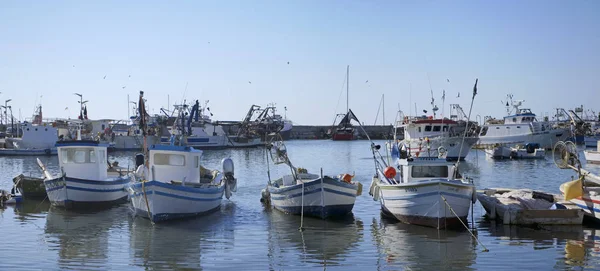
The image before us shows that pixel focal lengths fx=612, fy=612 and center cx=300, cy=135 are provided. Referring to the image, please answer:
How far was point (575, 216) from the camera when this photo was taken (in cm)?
A: 1875

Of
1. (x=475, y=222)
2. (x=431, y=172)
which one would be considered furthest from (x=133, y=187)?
(x=475, y=222)

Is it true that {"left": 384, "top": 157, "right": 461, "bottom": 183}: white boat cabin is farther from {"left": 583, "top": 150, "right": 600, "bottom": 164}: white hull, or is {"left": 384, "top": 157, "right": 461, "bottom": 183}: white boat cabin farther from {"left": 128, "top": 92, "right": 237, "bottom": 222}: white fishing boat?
{"left": 583, "top": 150, "right": 600, "bottom": 164}: white hull

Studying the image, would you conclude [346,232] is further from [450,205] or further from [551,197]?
[551,197]

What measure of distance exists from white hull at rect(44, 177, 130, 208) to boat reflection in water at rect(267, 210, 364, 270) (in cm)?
737

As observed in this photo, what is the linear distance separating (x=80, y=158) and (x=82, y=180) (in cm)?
140

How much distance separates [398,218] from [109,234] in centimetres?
938

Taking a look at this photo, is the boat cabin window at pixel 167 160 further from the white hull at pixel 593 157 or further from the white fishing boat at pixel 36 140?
the white fishing boat at pixel 36 140

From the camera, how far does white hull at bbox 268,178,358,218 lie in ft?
68.8

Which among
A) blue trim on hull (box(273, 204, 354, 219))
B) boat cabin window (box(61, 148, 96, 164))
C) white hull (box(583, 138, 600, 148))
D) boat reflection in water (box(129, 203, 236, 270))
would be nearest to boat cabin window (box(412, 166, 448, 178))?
blue trim on hull (box(273, 204, 354, 219))

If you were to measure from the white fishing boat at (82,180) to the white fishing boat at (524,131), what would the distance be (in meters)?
53.3

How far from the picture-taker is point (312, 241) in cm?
1806

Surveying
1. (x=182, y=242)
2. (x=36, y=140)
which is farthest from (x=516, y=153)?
(x=36, y=140)

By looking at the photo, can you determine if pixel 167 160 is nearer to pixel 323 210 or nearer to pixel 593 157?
pixel 323 210

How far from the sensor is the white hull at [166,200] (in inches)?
793
